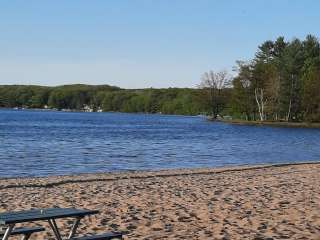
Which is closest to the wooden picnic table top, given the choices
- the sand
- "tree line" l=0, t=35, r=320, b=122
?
the sand

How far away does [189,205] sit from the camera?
1254 cm

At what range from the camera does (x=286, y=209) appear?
11.9 meters

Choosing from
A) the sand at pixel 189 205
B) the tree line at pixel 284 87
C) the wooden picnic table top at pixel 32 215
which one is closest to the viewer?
the wooden picnic table top at pixel 32 215

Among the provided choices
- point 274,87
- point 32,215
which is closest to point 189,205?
point 32,215

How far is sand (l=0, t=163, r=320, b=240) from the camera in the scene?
9.65m

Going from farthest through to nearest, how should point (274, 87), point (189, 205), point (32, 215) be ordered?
point (274, 87), point (189, 205), point (32, 215)

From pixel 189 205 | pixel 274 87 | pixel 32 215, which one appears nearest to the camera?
pixel 32 215

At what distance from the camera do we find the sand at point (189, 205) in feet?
31.7

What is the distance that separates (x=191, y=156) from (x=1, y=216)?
29.4m

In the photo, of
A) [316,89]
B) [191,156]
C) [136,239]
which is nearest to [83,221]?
[136,239]

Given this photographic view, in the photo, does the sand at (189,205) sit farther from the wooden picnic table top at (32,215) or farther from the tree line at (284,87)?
the tree line at (284,87)

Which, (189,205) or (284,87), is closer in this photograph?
(189,205)

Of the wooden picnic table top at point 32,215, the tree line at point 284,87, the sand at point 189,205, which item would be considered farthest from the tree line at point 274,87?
the wooden picnic table top at point 32,215

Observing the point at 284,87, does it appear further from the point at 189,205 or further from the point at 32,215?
the point at 32,215
